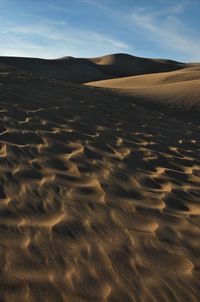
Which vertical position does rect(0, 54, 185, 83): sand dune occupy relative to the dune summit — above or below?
above

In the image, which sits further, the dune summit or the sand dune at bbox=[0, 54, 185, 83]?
the sand dune at bbox=[0, 54, 185, 83]

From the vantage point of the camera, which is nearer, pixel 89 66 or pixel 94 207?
pixel 94 207

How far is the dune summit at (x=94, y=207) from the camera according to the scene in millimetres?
2842

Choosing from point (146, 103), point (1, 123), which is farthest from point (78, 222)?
point (146, 103)

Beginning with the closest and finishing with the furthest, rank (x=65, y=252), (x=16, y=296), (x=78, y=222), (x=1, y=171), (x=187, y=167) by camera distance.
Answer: (x=16, y=296), (x=65, y=252), (x=78, y=222), (x=1, y=171), (x=187, y=167)

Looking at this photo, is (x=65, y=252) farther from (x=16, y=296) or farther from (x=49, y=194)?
(x=49, y=194)

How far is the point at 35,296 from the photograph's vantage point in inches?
104

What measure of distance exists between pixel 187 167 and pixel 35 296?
332 centimetres

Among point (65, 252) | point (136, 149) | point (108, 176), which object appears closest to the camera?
point (65, 252)

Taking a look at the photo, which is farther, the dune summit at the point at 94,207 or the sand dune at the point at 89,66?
the sand dune at the point at 89,66

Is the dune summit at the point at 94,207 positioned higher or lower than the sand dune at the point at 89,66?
lower

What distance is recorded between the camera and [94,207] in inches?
150

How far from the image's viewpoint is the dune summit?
2842 mm

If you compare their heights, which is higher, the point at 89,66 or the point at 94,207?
the point at 89,66
